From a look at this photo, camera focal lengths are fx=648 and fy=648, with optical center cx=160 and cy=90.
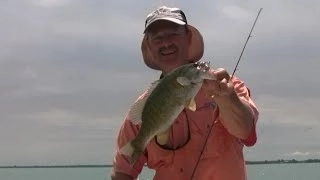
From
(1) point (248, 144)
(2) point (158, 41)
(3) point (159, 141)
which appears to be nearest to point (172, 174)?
(3) point (159, 141)

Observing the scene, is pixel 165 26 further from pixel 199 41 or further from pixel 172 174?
pixel 172 174

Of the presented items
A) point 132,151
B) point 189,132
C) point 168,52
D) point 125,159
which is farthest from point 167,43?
point 125,159

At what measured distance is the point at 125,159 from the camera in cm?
768

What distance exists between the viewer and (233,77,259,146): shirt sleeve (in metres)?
6.84

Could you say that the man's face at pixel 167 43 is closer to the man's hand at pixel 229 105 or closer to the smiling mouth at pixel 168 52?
the smiling mouth at pixel 168 52

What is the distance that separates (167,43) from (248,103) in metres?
1.07

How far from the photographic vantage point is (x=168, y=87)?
18.7 ft

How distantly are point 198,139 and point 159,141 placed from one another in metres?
0.43

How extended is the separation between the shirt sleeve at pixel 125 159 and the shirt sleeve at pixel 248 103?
50.1 inches

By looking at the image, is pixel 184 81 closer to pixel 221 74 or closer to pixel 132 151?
pixel 221 74

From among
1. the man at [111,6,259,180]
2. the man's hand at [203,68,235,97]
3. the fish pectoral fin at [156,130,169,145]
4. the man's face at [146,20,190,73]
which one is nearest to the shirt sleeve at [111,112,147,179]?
the man at [111,6,259,180]

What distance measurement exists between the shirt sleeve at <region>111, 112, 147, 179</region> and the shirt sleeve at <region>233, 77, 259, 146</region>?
4.18 ft

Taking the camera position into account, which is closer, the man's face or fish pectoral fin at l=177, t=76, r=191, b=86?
fish pectoral fin at l=177, t=76, r=191, b=86

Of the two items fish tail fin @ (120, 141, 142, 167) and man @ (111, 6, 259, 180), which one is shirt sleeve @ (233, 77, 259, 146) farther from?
fish tail fin @ (120, 141, 142, 167)
